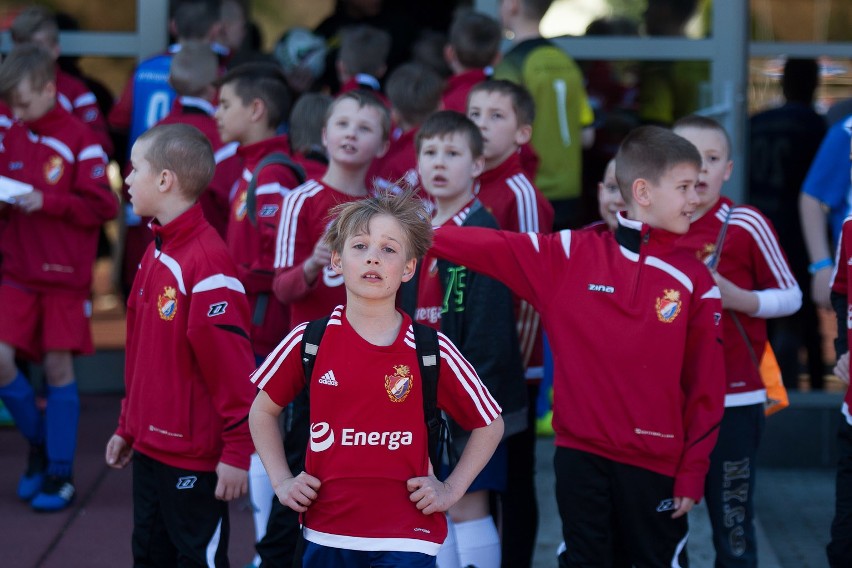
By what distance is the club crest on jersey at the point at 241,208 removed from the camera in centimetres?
520

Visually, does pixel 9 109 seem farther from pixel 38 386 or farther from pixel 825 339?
pixel 825 339

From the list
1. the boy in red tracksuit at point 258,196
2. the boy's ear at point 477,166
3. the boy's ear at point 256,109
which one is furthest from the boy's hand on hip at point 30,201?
the boy's ear at point 477,166

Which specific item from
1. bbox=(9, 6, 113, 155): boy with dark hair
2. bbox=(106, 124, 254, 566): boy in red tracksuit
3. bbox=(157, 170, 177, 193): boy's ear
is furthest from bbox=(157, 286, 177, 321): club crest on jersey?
bbox=(9, 6, 113, 155): boy with dark hair

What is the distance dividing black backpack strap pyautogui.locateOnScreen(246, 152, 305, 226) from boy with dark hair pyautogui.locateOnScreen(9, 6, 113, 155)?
1.84 meters

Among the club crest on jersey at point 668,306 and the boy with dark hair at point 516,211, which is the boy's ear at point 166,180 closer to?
the boy with dark hair at point 516,211

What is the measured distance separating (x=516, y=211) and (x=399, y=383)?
1.58 meters

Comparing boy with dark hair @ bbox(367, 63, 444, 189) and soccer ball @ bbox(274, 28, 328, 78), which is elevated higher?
soccer ball @ bbox(274, 28, 328, 78)

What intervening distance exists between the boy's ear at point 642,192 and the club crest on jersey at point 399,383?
1108mm

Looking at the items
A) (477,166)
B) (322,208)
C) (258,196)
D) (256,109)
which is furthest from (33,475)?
(477,166)

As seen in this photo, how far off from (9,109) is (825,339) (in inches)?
174

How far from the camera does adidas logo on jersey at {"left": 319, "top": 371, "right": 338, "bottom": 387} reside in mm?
3375

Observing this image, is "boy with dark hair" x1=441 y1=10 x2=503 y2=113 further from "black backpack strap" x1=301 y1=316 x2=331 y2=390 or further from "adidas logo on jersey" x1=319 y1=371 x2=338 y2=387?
"adidas logo on jersey" x1=319 y1=371 x2=338 y2=387

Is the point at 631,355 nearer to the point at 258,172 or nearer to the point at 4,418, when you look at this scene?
the point at 258,172

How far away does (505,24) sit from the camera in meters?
6.57
